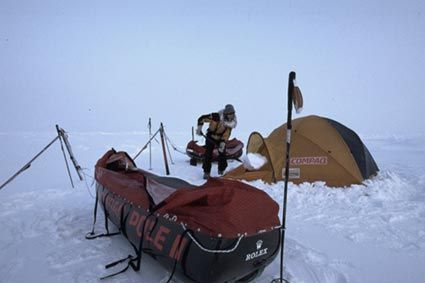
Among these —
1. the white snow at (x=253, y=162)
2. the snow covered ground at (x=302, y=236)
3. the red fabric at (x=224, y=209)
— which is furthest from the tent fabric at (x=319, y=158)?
the red fabric at (x=224, y=209)

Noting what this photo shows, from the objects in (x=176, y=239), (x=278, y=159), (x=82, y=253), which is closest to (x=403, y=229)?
(x=278, y=159)

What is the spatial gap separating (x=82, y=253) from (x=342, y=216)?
3.70 meters

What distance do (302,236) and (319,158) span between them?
2.76 m

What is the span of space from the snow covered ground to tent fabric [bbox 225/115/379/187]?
0.28 metres

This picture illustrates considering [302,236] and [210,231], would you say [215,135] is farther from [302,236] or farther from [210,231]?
[210,231]

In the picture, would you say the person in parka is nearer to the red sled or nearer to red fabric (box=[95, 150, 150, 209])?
red fabric (box=[95, 150, 150, 209])

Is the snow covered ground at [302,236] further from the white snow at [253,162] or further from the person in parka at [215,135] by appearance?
the person in parka at [215,135]

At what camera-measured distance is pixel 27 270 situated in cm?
312

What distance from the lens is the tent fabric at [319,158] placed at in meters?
6.17

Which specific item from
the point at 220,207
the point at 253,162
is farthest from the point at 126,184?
the point at 253,162

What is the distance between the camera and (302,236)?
3.90 m

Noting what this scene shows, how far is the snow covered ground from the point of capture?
300 centimetres

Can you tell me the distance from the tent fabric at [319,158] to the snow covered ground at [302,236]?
11.0 inches

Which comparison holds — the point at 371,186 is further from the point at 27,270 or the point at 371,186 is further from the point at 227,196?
the point at 27,270
